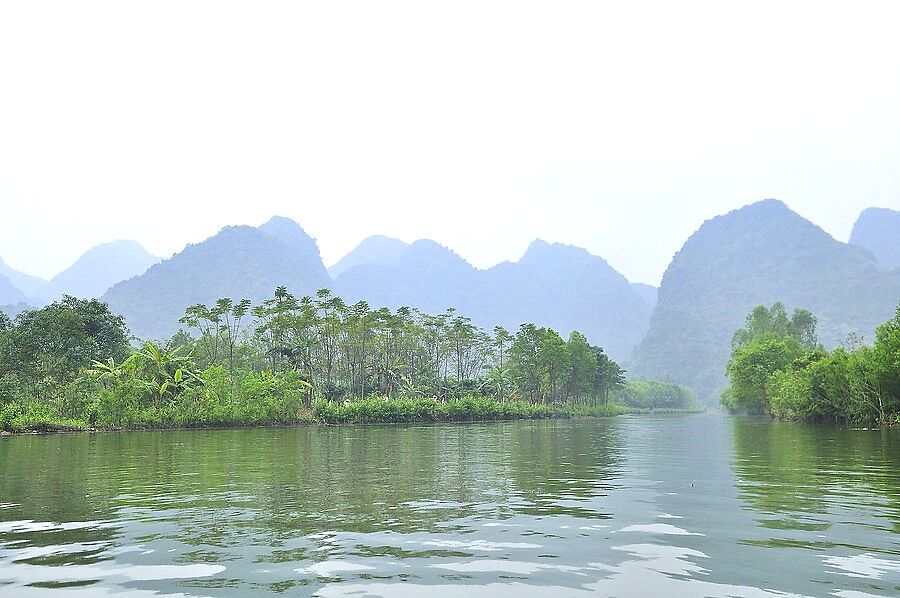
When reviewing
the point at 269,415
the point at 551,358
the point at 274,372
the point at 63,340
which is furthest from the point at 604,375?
the point at 63,340

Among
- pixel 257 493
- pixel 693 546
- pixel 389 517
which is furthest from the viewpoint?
pixel 257 493

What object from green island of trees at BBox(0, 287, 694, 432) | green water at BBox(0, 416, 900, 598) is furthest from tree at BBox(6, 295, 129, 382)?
green water at BBox(0, 416, 900, 598)

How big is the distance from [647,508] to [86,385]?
193 ft

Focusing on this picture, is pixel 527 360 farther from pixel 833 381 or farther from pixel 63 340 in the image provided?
pixel 63 340

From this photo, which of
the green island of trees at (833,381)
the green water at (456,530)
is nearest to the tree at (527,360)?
the green island of trees at (833,381)

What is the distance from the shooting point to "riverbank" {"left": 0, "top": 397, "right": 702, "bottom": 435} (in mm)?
52062

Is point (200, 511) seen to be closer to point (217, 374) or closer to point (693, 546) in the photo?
point (693, 546)

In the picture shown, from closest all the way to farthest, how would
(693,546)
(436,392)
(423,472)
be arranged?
(693,546), (423,472), (436,392)

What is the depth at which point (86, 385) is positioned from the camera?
61.0 metres

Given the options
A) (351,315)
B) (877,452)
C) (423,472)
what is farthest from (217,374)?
(877,452)

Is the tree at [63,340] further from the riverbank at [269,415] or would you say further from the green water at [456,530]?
the green water at [456,530]

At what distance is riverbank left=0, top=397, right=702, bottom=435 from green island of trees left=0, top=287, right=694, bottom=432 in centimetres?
12

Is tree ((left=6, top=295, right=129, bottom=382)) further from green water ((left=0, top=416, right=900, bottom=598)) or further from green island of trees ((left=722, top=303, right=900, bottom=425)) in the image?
green island of trees ((left=722, top=303, right=900, bottom=425))

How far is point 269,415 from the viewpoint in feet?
214
